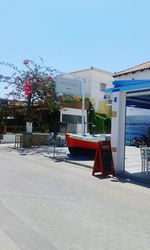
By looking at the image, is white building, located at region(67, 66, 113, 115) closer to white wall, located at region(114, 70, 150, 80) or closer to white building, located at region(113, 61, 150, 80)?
white building, located at region(113, 61, 150, 80)

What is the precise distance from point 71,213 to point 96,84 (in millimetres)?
29658

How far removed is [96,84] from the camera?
3503 cm

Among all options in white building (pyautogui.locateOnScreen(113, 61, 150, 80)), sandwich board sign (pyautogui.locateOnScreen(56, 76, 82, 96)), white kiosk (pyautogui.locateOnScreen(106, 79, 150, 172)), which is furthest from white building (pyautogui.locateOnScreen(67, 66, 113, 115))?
white kiosk (pyautogui.locateOnScreen(106, 79, 150, 172))

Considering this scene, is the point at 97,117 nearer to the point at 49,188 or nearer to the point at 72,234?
the point at 49,188

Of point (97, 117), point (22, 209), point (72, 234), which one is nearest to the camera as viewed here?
point (72, 234)

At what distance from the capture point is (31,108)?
2312 cm

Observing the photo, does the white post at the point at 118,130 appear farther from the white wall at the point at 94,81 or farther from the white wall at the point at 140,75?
the white wall at the point at 94,81

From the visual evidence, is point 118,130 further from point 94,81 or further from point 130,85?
point 94,81

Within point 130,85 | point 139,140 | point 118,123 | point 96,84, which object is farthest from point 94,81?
point 130,85

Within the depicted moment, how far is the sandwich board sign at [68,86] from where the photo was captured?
20478mm

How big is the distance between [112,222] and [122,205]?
4.37ft

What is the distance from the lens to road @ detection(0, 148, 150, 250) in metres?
4.67

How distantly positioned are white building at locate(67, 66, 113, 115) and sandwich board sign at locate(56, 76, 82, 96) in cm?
1255

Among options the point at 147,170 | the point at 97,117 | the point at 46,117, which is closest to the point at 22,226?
the point at 147,170
